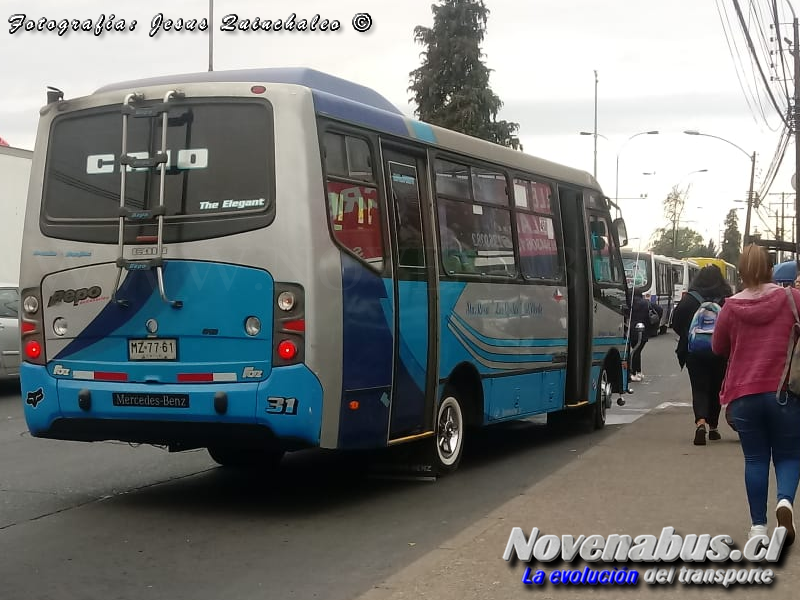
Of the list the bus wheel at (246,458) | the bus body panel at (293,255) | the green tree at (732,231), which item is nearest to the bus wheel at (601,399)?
the bus wheel at (246,458)

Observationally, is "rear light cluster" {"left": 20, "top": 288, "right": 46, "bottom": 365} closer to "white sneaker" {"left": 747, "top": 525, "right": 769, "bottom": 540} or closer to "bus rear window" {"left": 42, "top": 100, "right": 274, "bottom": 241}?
"bus rear window" {"left": 42, "top": 100, "right": 274, "bottom": 241}

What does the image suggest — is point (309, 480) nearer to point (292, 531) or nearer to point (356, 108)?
point (292, 531)

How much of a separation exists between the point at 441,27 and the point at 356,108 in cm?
5355

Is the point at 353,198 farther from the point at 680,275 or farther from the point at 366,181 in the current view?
the point at 680,275

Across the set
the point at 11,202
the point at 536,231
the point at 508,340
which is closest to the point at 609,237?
the point at 536,231

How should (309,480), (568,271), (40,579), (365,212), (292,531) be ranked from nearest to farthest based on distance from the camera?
1. (40,579)
2. (292,531)
3. (365,212)
4. (309,480)
5. (568,271)

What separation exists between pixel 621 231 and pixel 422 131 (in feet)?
18.3

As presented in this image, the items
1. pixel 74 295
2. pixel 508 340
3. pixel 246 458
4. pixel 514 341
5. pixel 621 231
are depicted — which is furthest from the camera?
pixel 621 231

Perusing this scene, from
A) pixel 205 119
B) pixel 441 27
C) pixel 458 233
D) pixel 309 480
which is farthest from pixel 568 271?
pixel 441 27

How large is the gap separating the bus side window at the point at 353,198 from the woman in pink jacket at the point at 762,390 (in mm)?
2740

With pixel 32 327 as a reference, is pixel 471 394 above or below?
below

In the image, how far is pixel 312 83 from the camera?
8727 millimetres

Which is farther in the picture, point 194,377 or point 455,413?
point 455,413

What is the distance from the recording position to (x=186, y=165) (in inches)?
321
